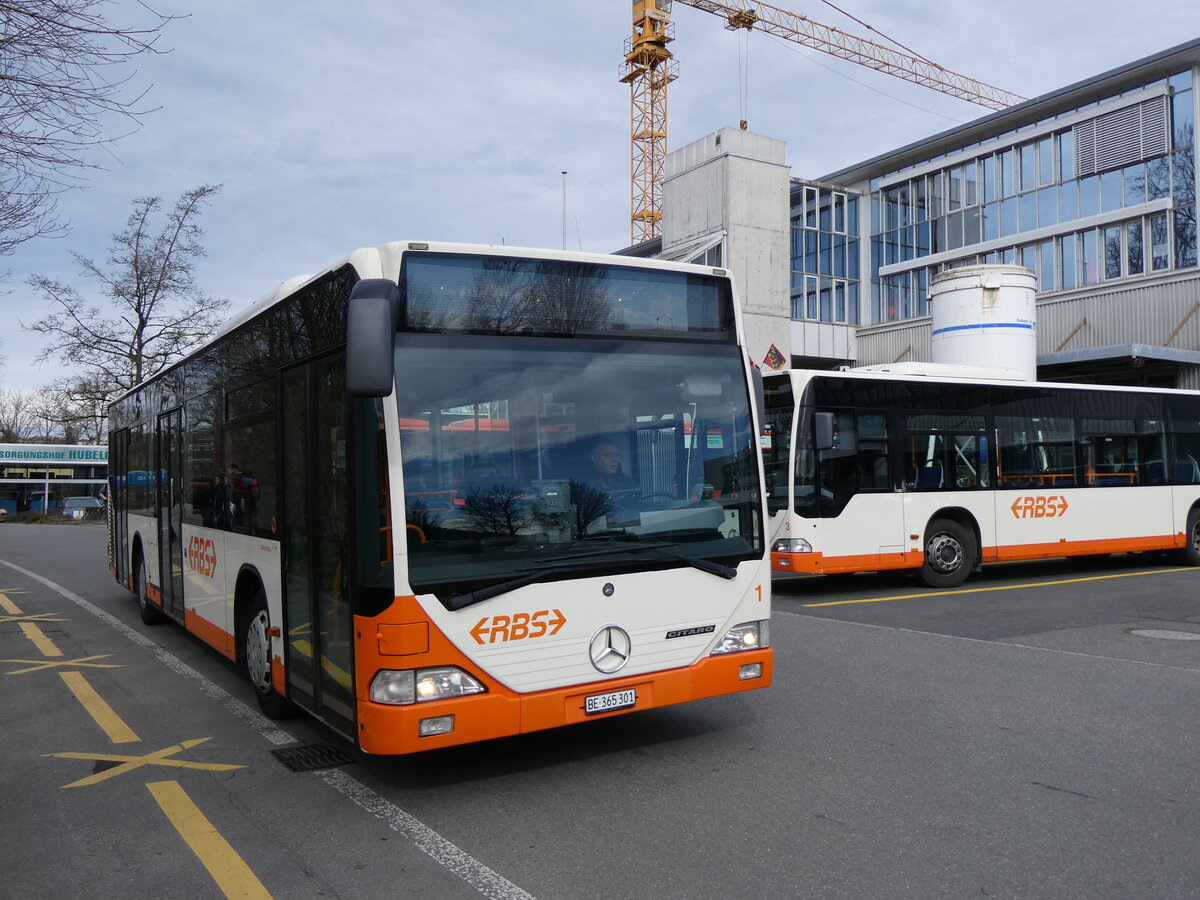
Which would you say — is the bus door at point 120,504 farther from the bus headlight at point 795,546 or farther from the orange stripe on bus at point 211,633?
the bus headlight at point 795,546

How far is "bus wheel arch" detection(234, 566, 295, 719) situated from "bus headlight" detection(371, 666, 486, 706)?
2.08 m

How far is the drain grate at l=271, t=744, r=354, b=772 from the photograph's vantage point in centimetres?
573

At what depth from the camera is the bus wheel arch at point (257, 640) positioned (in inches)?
262

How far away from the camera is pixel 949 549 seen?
13.9m

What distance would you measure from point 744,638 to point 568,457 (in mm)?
1579

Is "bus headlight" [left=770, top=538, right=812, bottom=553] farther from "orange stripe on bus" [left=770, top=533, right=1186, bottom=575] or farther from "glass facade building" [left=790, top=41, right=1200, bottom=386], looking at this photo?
"glass facade building" [left=790, top=41, right=1200, bottom=386]

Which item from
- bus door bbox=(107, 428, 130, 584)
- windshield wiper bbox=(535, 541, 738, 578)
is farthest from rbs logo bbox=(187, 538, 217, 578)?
windshield wiper bbox=(535, 541, 738, 578)

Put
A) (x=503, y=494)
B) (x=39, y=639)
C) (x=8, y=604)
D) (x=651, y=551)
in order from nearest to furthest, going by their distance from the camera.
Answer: (x=503, y=494) < (x=651, y=551) < (x=39, y=639) < (x=8, y=604)

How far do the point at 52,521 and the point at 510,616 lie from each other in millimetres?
47386

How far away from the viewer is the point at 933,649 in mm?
8984

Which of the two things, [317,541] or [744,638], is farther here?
[744,638]

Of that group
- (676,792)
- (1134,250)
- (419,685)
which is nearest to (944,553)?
(676,792)

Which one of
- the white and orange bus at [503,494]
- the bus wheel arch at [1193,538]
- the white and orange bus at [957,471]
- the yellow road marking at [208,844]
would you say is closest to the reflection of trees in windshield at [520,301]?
the white and orange bus at [503,494]

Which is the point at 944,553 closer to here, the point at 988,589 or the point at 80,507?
the point at 988,589
